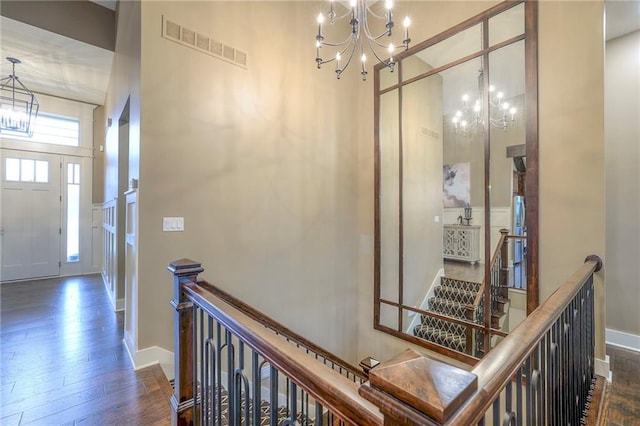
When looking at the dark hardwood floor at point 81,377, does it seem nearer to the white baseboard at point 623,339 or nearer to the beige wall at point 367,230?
the white baseboard at point 623,339

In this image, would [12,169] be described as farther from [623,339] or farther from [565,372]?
[623,339]

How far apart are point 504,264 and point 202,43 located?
3796 millimetres

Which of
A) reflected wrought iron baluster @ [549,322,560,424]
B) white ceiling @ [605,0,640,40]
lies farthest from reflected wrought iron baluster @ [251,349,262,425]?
white ceiling @ [605,0,640,40]

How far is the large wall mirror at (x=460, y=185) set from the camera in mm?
2764

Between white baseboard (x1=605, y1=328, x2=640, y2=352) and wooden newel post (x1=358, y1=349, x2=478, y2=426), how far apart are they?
406cm

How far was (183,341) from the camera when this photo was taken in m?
1.59

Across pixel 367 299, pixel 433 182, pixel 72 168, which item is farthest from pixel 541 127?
pixel 72 168

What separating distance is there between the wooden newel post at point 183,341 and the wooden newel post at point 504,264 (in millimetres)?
2865

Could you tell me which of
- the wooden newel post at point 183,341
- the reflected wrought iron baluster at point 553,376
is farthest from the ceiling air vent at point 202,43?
the reflected wrought iron baluster at point 553,376

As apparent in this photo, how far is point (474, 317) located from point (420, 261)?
95 centimetres

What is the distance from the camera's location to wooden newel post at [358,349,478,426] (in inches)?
19.0

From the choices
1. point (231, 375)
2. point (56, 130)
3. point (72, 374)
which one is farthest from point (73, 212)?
point (231, 375)

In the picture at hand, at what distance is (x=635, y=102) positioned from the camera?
3.16 meters

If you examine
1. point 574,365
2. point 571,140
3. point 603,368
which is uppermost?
point 571,140
